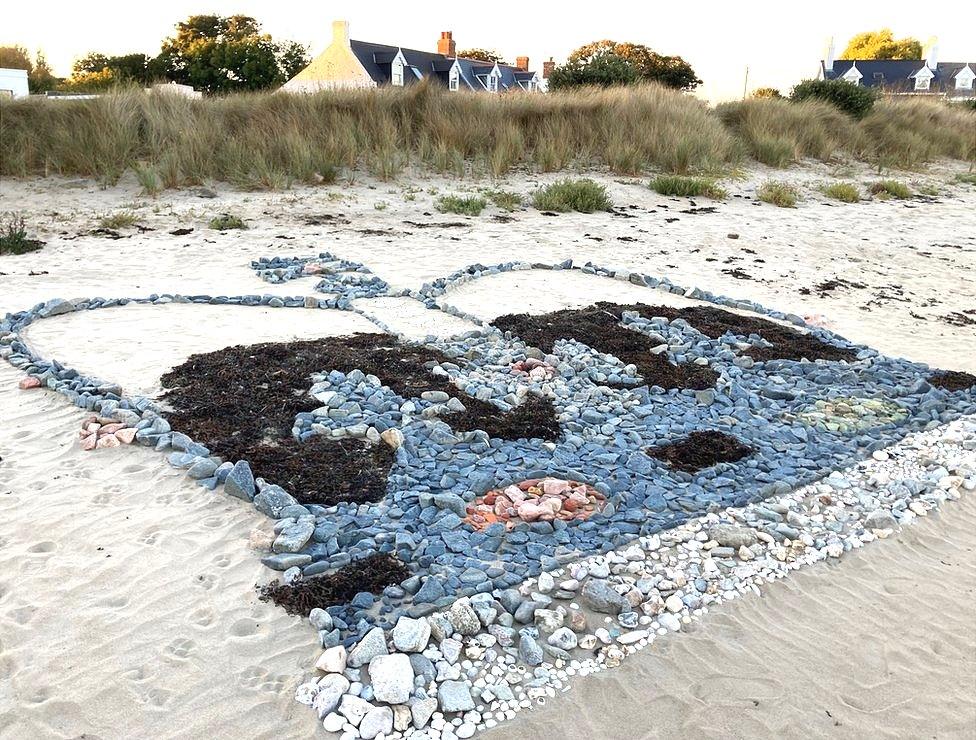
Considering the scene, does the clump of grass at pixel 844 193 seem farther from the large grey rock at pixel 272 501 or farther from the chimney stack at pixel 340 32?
the chimney stack at pixel 340 32

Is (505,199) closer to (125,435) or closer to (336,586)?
(125,435)

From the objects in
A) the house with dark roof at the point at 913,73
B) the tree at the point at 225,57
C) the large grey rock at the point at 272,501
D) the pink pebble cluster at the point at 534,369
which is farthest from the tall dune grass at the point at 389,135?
the house with dark roof at the point at 913,73

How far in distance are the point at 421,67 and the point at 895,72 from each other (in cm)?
3219

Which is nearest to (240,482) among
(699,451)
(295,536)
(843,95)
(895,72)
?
(295,536)

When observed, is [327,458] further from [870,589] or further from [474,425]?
[870,589]

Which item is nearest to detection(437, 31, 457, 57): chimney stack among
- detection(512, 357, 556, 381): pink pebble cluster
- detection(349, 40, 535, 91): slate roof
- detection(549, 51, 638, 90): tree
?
detection(349, 40, 535, 91): slate roof

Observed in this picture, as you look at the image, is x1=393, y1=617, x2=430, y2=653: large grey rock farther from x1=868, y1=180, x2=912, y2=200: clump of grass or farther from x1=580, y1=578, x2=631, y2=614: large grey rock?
x1=868, y1=180, x2=912, y2=200: clump of grass

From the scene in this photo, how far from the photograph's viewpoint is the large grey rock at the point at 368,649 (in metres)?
2.58

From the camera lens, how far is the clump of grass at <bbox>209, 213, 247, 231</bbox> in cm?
928

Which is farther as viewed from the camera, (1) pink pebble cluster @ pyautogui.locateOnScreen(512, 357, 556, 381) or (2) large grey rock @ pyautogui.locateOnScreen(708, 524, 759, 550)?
(1) pink pebble cluster @ pyautogui.locateOnScreen(512, 357, 556, 381)

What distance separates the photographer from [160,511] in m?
3.42

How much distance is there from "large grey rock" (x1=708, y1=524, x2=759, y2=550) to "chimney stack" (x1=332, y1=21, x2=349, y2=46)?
2740 cm

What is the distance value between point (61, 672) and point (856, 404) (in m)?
4.41

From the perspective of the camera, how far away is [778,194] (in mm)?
12148
